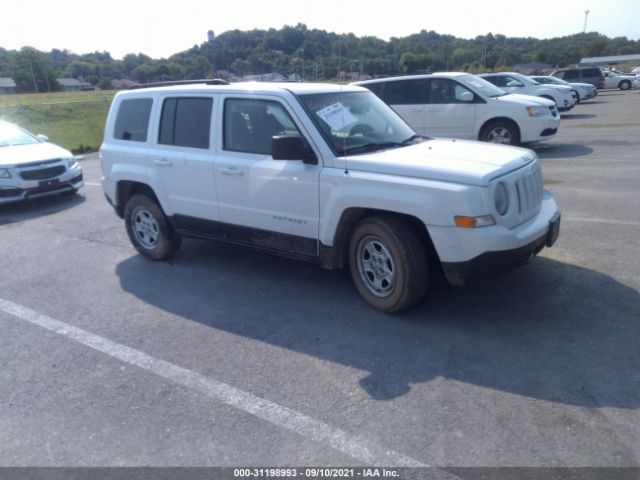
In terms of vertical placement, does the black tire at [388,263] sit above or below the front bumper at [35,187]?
above

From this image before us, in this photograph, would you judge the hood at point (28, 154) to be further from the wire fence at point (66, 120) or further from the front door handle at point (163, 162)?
the wire fence at point (66, 120)

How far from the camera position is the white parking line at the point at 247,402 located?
3117 mm

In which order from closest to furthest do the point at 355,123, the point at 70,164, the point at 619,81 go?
the point at 355,123 < the point at 70,164 < the point at 619,81

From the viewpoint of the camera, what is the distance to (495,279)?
5410 mm

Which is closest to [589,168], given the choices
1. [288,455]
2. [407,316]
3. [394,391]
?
[407,316]

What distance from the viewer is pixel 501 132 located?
12.1m

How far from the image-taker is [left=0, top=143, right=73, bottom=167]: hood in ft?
32.9

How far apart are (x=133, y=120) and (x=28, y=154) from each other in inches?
198

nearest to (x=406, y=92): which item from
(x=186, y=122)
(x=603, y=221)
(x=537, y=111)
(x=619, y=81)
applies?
(x=537, y=111)

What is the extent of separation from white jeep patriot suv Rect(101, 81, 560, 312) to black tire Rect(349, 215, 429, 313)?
12 mm

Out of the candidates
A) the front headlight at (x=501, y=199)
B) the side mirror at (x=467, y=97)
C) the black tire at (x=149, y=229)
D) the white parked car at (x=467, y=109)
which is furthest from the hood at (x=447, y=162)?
the white parked car at (x=467, y=109)

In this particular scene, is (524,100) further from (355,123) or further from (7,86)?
(7,86)

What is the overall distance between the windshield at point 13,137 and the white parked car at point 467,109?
6.98 m

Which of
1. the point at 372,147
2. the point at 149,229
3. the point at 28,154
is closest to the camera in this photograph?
the point at 372,147
